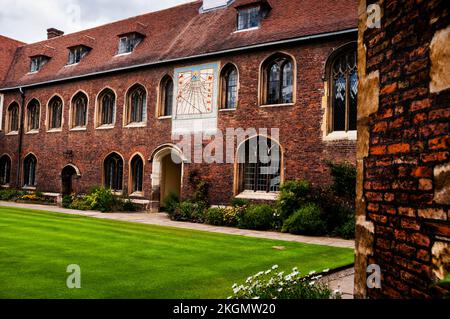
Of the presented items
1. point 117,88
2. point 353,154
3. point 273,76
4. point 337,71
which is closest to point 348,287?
point 353,154

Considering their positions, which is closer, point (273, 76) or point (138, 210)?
point (273, 76)

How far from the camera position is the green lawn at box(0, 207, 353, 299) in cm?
537

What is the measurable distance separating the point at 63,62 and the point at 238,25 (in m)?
11.9

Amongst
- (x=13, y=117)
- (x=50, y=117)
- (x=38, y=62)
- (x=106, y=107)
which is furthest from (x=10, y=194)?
(x=38, y=62)

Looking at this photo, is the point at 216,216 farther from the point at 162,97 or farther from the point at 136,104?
the point at 136,104

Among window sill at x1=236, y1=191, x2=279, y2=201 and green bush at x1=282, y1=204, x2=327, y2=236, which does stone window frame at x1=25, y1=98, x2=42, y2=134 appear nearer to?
window sill at x1=236, y1=191, x2=279, y2=201

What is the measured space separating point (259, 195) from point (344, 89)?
4655 mm

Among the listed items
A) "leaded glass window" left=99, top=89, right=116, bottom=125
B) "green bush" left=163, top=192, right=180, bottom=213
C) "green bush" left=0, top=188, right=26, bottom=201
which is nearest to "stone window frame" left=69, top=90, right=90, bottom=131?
"leaded glass window" left=99, top=89, right=116, bottom=125

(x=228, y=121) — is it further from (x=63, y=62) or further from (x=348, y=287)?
(x=63, y=62)

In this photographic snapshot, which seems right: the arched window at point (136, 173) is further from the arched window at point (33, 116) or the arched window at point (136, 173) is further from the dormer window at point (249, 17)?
the arched window at point (33, 116)

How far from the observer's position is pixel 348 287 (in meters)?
5.94

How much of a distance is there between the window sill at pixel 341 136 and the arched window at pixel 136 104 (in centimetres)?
928

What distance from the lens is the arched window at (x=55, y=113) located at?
2334 cm

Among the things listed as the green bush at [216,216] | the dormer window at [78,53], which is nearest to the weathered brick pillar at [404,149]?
the green bush at [216,216]
